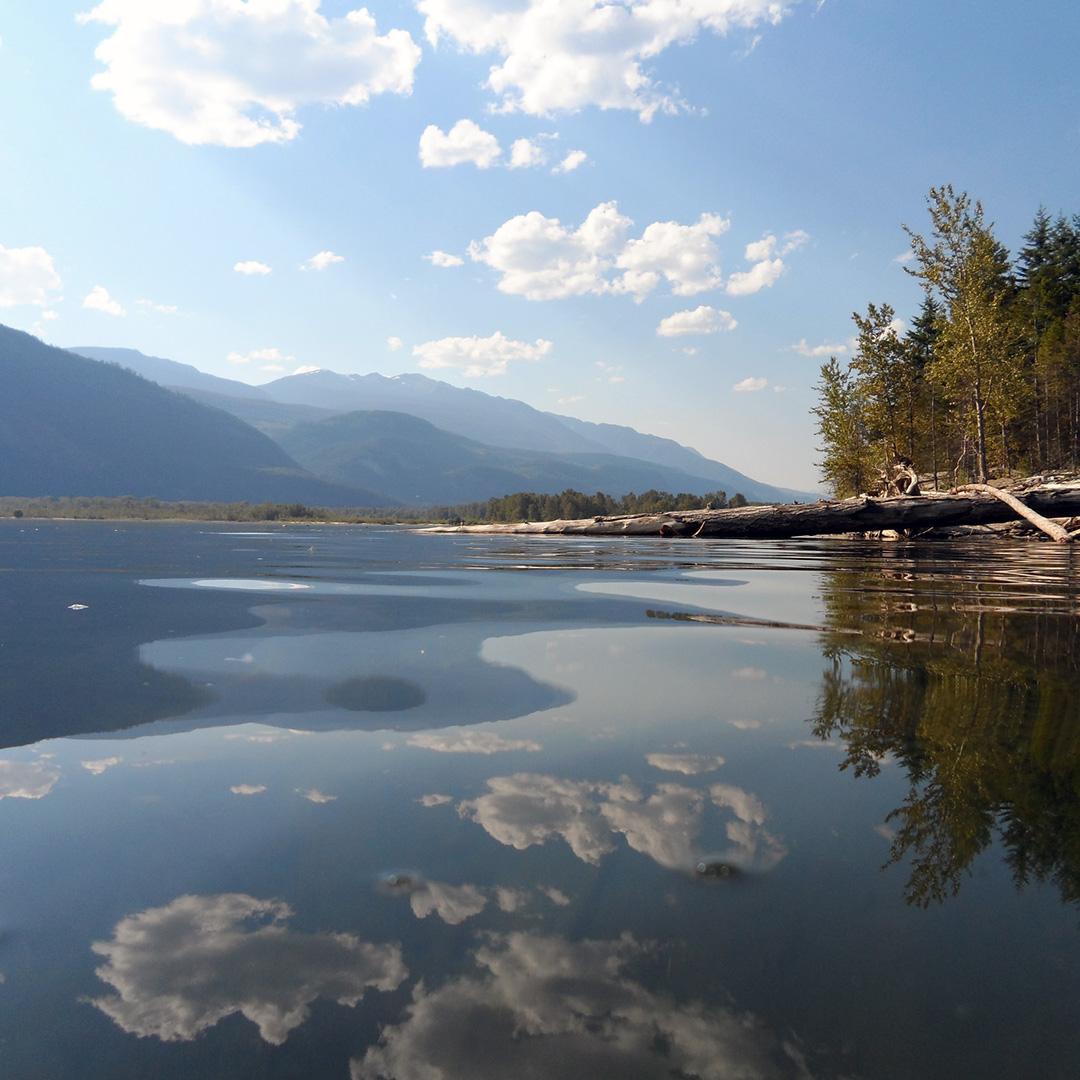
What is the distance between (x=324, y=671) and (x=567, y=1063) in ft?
10.6

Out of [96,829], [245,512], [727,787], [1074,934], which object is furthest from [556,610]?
[245,512]

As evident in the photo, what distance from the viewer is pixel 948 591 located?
764 centimetres

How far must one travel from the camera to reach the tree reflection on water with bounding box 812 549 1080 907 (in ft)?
5.91

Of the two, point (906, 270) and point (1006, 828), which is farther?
point (906, 270)

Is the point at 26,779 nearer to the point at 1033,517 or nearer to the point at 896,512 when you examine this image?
the point at 1033,517

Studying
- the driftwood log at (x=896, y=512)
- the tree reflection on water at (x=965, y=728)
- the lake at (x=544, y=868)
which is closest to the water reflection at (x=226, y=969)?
the lake at (x=544, y=868)

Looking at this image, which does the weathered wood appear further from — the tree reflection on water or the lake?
the lake

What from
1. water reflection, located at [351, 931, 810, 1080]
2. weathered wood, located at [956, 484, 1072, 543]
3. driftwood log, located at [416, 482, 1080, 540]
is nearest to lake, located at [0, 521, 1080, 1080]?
water reflection, located at [351, 931, 810, 1080]

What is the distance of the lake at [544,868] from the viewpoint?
119 centimetres

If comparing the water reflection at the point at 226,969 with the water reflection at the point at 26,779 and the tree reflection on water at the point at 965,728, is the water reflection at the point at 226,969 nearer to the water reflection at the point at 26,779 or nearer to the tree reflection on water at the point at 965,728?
the water reflection at the point at 26,779

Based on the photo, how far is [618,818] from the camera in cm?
204

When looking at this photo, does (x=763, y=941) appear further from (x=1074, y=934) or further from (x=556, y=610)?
(x=556, y=610)

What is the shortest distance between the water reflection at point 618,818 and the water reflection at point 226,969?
60 centimetres

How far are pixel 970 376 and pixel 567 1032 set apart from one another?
3257cm
